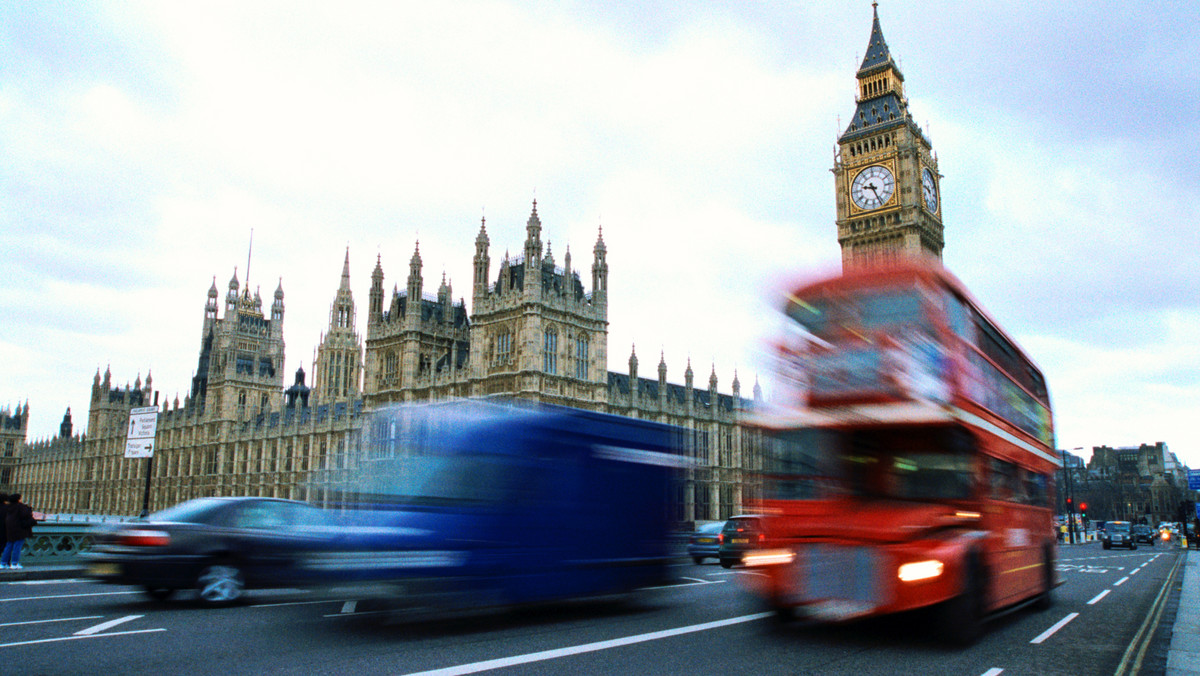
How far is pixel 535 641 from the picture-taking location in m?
8.16

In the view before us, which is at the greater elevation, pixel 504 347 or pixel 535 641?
pixel 504 347

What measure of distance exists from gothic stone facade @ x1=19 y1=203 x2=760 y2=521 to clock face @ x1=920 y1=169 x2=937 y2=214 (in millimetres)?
26076

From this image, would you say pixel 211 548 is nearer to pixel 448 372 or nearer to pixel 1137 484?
pixel 448 372

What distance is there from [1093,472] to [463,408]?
16018 cm

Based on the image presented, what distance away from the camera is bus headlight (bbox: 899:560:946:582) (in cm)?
794

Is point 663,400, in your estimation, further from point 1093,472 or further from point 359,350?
point 1093,472

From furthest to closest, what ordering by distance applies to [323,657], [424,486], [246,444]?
[246,444]
[424,486]
[323,657]

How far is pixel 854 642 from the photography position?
8641 millimetres

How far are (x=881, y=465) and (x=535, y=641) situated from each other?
423cm

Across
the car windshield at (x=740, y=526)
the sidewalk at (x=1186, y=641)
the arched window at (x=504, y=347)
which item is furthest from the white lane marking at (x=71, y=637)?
the arched window at (x=504, y=347)

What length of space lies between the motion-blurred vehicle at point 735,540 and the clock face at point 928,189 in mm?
58994

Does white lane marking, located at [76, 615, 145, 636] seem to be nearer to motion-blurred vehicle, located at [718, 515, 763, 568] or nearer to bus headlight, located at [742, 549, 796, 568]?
bus headlight, located at [742, 549, 796, 568]

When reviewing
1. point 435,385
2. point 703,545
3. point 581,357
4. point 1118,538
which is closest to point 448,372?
point 435,385

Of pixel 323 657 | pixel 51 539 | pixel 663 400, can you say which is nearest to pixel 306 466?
pixel 663 400
